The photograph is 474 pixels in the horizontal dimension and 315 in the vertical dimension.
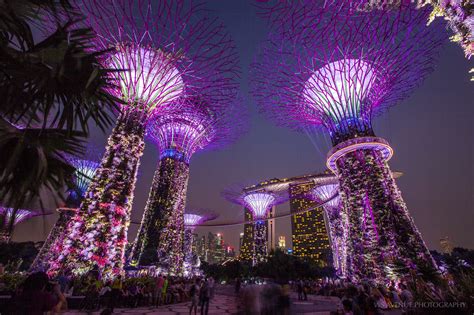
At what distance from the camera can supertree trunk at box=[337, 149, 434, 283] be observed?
481 inches

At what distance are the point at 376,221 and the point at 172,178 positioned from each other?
17647 millimetres

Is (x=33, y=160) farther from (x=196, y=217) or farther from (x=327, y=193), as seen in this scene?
(x=196, y=217)

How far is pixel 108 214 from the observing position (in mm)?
12492

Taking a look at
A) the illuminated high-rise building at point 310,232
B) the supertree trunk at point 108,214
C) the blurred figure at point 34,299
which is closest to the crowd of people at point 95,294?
the blurred figure at point 34,299

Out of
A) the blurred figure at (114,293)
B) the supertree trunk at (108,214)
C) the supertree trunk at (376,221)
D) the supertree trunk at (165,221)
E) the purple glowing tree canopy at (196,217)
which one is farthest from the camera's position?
the purple glowing tree canopy at (196,217)

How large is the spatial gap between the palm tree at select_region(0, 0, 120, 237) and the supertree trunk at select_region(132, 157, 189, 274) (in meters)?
20.8

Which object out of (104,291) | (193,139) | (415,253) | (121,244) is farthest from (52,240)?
(415,253)

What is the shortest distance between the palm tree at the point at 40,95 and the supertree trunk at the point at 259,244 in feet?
130

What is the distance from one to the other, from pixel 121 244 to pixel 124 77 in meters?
9.35

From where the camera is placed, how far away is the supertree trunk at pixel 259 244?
136ft

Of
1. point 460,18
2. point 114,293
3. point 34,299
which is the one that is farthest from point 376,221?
point 34,299

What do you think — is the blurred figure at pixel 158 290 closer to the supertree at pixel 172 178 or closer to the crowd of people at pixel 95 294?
the crowd of people at pixel 95 294

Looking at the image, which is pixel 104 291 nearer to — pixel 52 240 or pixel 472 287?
pixel 472 287

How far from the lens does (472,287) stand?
187 inches
